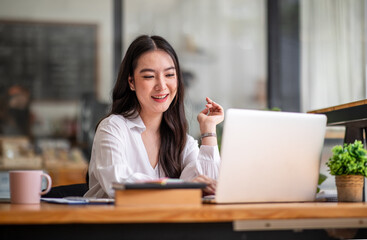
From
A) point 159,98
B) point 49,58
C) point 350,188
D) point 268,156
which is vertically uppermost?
point 49,58

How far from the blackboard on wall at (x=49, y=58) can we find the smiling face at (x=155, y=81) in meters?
3.36

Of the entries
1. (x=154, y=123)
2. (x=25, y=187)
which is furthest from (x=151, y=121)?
(x=25, y=187)

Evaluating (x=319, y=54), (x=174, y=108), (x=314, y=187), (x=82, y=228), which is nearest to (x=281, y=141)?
(x=314, y=187)

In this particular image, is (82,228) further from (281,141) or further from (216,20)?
(216,20)

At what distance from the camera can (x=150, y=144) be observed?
2.10 metres

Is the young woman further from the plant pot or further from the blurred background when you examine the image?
the blurred background

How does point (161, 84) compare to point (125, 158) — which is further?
point (161, 84)

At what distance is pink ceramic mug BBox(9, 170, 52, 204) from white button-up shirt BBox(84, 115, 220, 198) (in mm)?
247

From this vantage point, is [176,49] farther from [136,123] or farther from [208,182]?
[208,182]

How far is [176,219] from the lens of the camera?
3.59 ft

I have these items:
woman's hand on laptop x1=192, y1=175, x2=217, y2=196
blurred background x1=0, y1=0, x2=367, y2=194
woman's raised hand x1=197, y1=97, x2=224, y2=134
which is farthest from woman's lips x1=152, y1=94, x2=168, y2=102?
blurred background x1=0, y1=0, x2=367, y2=194

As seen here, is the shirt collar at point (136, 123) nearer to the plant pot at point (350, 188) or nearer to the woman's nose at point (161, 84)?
the woman's nose at point (161, 84)

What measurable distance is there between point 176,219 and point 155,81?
0.96 meters

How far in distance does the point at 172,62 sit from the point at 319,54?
3.27 m
